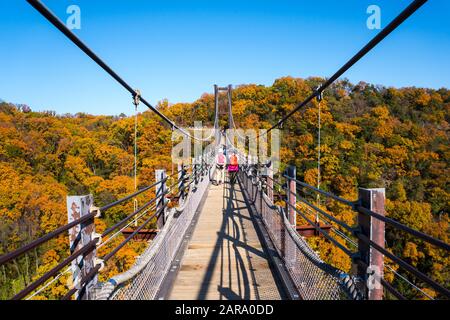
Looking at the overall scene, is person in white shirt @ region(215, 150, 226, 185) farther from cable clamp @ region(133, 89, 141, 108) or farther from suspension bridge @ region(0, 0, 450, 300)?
cable clamp @ region(133, 89, 141, 108)

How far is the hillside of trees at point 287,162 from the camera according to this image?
23.1 m

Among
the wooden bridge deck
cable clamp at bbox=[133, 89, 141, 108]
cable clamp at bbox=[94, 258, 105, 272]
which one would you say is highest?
cable clamp at bbox=[133, 89, 141, 108]

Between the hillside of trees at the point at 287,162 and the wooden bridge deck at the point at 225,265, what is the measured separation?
48.6 feet

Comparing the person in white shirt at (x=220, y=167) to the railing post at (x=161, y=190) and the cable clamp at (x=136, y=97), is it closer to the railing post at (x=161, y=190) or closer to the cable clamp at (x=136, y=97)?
the railing post at (x=161, y=190)

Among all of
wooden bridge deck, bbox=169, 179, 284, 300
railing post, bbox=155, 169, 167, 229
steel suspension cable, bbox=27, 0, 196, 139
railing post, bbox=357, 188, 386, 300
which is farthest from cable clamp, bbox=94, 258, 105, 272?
railing post, bbox=155, 169, 167, 229

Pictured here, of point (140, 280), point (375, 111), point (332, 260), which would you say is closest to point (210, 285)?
point (140, 280)

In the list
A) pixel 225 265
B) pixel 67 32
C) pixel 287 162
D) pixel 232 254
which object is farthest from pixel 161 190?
pixel 287 162

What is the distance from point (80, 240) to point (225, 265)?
183cm

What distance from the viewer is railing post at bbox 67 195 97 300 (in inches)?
59.1

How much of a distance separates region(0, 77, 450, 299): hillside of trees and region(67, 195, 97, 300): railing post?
57.3 feet

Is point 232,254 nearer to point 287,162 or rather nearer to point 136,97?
point 136,97

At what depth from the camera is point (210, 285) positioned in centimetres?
268

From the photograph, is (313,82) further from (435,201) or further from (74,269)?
A: (74,269)

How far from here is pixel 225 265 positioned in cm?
312
